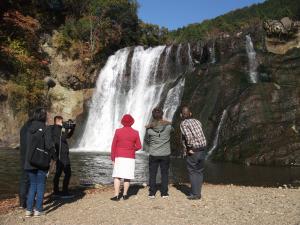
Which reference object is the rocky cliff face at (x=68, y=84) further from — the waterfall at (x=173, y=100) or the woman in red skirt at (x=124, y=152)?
the woman in red skirt at (x=124, y=152)

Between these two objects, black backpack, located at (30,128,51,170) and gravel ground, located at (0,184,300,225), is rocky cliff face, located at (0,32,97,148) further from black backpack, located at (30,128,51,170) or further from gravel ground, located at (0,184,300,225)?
black backpack, located at (30,128,51,170)

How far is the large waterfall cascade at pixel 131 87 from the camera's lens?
32.3m

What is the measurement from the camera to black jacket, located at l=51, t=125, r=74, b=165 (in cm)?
989

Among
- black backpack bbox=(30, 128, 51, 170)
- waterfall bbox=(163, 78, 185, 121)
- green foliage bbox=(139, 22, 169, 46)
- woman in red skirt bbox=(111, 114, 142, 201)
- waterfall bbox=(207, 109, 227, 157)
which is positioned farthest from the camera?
green foliage bbox=(139, 22, 169, 46)

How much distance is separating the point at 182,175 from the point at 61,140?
6.97 m

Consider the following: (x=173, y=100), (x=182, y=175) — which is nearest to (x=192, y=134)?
(x=182, y=175)

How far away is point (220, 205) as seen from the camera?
28.6ft

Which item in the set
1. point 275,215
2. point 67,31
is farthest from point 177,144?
point 67,31

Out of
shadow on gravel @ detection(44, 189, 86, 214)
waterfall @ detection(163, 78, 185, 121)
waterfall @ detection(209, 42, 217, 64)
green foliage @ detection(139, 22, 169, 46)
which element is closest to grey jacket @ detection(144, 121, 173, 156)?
shadow on gravel @ detection(44, 189, 86, 214)

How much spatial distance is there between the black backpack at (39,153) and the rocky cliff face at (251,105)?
1394 cm

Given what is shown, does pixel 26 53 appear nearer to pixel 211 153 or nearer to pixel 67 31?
pixel 67 31

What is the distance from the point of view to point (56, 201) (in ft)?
32.4

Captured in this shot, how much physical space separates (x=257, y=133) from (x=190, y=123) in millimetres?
13377

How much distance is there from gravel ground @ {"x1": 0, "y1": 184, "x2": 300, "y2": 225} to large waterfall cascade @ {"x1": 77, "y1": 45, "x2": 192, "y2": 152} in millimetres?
20671
